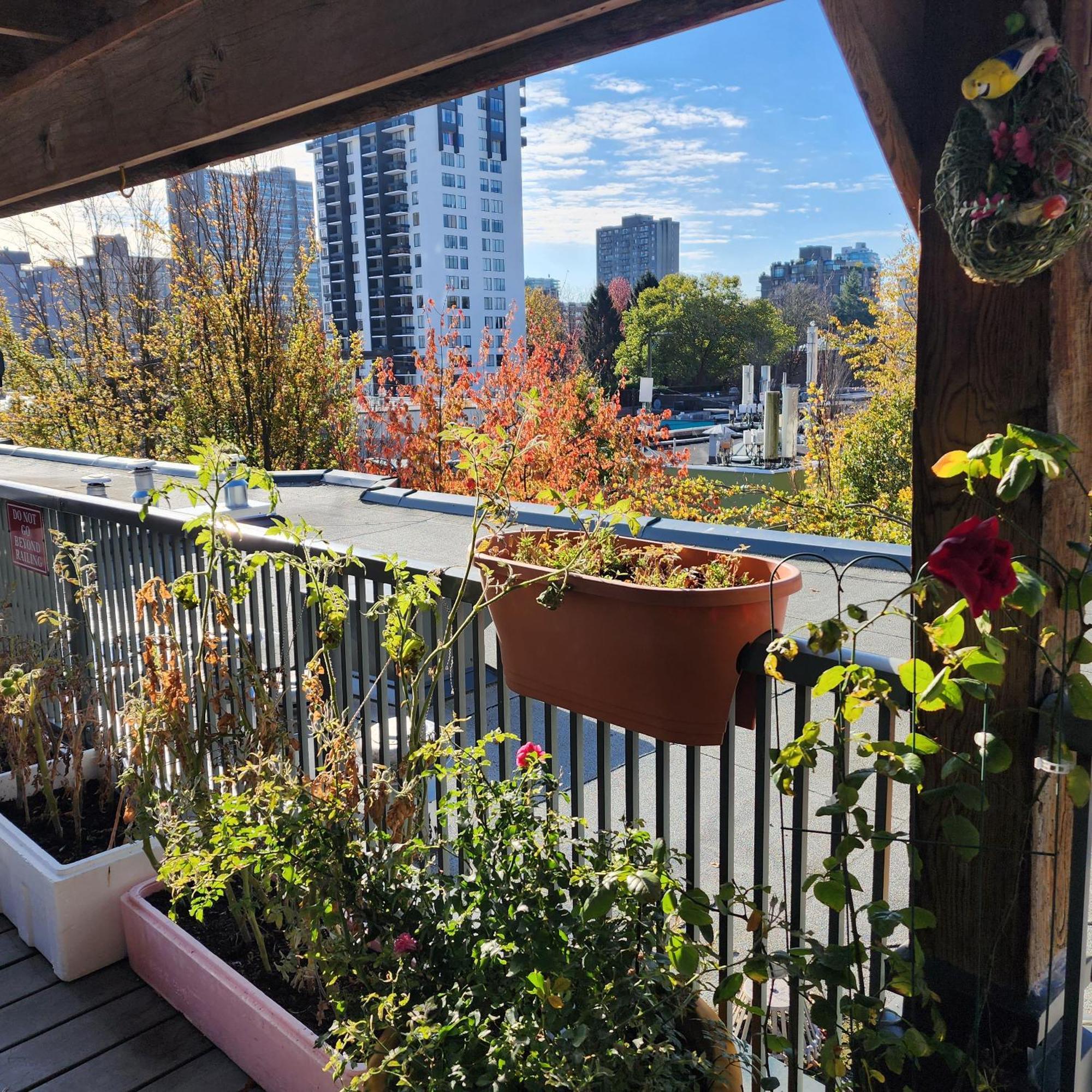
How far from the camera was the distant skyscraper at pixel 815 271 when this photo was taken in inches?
2276

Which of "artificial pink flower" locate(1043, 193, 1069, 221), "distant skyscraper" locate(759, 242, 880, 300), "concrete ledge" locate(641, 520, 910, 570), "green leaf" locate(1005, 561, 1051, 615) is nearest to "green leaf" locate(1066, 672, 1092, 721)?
"green leaf" locate(1005, 561, 1051, 615)

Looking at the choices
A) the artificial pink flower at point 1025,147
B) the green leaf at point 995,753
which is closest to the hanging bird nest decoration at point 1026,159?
the artificial pink flower at point 1025,147

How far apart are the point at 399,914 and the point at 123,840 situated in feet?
3.91

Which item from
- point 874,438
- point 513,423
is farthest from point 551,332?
point 874,438

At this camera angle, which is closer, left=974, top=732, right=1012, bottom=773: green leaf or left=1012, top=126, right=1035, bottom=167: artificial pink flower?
left=1012, top=126, right=1035, bottom=167: artificial pink flower

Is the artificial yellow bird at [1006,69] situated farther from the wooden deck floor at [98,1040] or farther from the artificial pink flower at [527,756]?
the wooden deck floor at [98,1040]

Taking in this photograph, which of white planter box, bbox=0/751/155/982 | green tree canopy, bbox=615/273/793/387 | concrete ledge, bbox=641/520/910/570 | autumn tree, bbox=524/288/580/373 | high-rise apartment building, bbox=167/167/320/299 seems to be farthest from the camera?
green tree canopy, bbox=615/273/793/387

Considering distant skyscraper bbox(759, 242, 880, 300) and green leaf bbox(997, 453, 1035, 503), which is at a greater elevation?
distant skyscraper bbox(759, 242, 880, 300)

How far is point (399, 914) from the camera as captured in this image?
61.7 inches

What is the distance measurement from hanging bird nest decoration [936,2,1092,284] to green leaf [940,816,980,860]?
0.61 m

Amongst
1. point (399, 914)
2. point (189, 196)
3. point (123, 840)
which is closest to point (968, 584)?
point (399, 914)

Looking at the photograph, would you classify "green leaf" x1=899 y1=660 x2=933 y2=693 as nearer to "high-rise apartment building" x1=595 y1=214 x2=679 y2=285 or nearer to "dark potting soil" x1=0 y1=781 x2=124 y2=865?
"dark potting soil" x1=0 y1=781 x2=124 y2=865

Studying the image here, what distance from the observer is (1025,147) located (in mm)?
938

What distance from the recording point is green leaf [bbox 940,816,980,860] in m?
1.10
